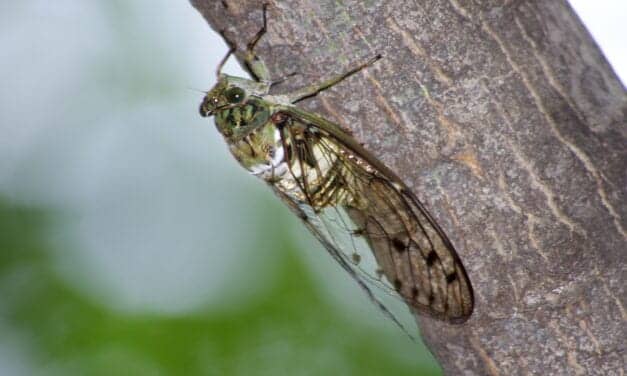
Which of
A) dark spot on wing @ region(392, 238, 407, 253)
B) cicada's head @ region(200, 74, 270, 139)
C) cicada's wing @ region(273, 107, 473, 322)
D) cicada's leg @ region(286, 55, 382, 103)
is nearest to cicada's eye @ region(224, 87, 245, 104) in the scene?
cicada's head @ region(200, 74, 270, 139)

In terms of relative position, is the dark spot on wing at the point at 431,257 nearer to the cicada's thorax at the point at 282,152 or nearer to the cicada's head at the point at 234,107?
the cicada's thorax at the point at 282,152

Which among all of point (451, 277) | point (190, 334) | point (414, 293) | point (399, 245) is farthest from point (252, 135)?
point (190, 334)

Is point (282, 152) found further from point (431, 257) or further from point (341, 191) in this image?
point (431, 257)

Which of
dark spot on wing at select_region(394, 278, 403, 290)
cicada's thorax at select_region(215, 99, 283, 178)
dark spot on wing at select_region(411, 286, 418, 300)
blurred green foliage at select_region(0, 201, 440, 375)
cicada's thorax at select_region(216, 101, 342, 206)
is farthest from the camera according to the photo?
blurred green foliage at select_region(0, 201, 440, 375)

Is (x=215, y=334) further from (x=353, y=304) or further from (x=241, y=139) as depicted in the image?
(x=241, y=139)

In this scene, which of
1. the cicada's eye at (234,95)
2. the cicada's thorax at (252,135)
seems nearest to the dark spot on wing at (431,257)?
the cicada's thorax at (252,135)

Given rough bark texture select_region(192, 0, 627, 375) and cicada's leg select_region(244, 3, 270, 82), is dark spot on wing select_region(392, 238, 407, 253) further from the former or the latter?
cicada's leg select_region(244, 3, 270, 82)
